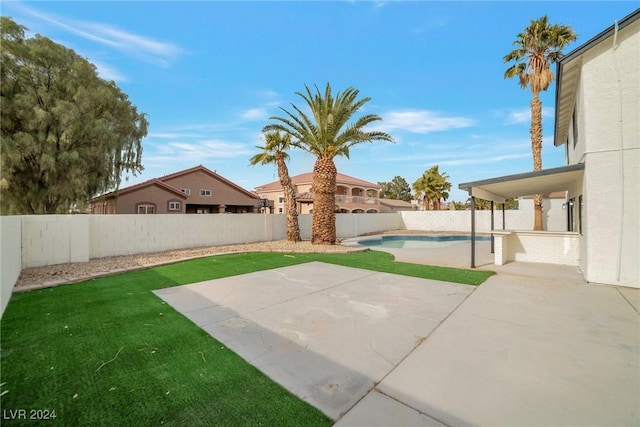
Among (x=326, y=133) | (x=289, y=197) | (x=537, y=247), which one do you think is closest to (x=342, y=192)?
(x=289, y=197)

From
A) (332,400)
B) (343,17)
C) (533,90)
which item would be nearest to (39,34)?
(343,17)

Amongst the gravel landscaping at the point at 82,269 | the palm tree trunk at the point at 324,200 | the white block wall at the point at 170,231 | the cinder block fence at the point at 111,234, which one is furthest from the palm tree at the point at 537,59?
the gravel landscaping at the point at 82,269

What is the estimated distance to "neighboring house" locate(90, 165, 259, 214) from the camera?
2270cm

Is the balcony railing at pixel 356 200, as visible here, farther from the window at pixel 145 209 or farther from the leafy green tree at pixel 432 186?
the window at pixel 145 209

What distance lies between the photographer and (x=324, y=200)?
46.2ft

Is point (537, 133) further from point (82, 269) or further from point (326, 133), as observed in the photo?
point (82, 269)

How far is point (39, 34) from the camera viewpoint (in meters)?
13.3

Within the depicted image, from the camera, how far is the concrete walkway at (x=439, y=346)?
2.52 meters

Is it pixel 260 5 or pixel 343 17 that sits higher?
pixel 343 17

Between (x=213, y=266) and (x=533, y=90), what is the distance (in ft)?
72.1

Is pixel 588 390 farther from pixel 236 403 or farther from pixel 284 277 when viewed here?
pixel 284 277

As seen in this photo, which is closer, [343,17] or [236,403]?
[236,403]

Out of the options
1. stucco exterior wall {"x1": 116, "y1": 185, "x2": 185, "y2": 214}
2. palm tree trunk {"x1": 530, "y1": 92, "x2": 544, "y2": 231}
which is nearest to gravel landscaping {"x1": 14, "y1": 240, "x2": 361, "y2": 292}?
stucco exterior wall {"x1": 116, "y1": 185, "x2": 185, "y2": 214}

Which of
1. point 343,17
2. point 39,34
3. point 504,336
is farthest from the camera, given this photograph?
point 39,34
